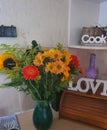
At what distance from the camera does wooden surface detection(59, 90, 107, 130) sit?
83 cm

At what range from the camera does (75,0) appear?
3.70ft

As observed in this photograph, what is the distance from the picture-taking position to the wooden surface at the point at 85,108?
2.74ft

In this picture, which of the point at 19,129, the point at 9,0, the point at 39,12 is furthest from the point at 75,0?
the point at 19,129

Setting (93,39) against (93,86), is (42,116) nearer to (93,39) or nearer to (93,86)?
(93,86)

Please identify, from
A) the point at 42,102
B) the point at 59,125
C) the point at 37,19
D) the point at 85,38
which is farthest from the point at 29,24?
the point at 59,125

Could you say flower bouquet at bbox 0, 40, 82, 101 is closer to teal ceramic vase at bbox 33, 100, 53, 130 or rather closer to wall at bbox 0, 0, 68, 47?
teal ceramic vase at bbox 33, 100, 53, 130

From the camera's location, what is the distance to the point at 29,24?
1007 mm

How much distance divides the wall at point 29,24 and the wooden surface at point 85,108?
10.3 inches

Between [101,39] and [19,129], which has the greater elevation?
[101,39]

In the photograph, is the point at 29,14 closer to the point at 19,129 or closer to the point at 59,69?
the point at 59,69

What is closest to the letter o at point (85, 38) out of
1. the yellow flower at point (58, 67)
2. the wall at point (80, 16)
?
the wall at point (80, 16)

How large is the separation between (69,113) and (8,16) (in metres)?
0.63

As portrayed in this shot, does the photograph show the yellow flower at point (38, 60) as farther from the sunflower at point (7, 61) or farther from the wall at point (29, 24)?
the wall at point (29, 24)

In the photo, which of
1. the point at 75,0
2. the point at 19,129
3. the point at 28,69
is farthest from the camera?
the point at 75,0
